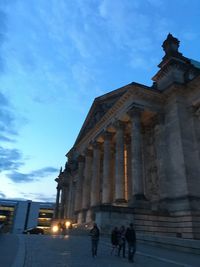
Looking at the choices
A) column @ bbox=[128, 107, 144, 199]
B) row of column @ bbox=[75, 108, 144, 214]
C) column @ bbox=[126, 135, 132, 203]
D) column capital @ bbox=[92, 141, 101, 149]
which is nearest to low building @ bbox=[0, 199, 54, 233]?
row of column @ bbox=[75, 108, 144, 214]

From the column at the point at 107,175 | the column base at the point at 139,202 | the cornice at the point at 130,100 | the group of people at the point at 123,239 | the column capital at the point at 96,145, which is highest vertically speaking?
the cornice at the point at 130,100

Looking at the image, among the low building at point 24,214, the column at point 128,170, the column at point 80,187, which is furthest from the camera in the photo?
the low building at point 24,214

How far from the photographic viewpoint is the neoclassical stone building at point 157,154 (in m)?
24.3

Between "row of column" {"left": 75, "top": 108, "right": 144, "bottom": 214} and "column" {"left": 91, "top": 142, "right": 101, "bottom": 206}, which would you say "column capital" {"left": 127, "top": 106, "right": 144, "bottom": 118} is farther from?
"column" {"left": 91, "top": 142, "right": 101, "bottom": 206}

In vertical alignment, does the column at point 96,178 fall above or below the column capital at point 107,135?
below

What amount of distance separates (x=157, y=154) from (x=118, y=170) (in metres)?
4.99

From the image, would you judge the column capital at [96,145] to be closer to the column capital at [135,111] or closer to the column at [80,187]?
the column at [80,187]

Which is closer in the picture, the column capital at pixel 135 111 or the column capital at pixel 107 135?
the column capital at pixel 135 111

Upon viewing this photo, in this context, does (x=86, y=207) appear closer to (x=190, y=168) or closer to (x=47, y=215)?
(x=190, y=168)

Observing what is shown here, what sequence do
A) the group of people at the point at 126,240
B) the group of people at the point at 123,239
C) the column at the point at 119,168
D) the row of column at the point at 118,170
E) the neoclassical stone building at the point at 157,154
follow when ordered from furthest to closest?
the column at the point at 119,168
the row of column at the point at 118,170
the neoclassical stone building at the point at 157,154
the group of people at the point at 123,239
the group of people at the point at 126,240

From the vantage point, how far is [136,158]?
1098 inches

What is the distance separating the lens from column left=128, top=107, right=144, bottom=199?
26.9m

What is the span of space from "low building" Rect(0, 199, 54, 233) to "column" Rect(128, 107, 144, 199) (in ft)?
290

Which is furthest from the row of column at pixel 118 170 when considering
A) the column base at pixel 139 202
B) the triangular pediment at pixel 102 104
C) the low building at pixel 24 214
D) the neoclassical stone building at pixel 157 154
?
the low building at pixel 24 214
